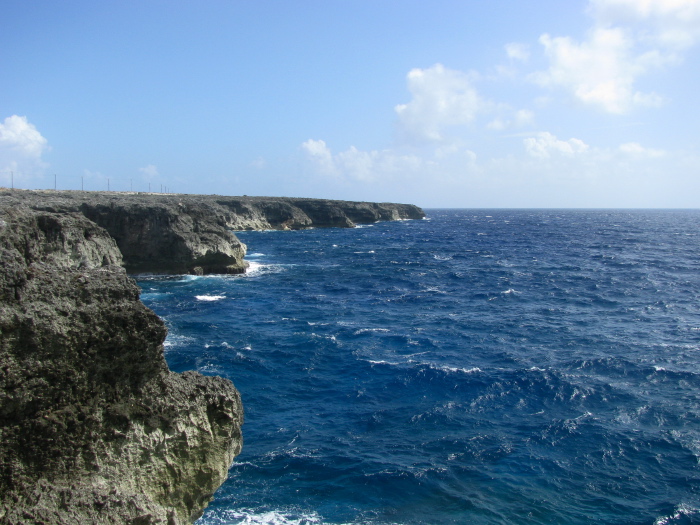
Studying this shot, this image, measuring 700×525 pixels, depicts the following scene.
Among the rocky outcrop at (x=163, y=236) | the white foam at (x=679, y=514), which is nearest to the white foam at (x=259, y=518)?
the white foam at (x=679, y=514)

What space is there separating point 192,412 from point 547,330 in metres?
32.3

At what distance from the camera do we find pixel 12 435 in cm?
883

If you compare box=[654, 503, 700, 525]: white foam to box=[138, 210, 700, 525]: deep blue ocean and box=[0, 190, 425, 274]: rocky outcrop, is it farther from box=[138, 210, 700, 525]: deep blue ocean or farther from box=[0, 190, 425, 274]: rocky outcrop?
box=[0, 190, 425, 274]: rocky outcrop

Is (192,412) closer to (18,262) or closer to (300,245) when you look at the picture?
(18,262)

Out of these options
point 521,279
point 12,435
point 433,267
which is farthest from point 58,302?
point 433,267

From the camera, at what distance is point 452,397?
25312 millimetres

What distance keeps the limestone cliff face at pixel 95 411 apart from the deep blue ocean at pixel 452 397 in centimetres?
555

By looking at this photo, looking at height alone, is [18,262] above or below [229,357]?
above

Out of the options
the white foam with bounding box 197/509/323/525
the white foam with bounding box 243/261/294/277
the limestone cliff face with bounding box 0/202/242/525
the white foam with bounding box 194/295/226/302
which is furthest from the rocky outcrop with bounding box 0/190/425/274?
the limestone cliff face with bounding box 0/202/242/525

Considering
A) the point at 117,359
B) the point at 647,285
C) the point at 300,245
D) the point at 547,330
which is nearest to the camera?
the point at 117,359

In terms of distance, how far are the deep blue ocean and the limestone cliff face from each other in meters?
5.55

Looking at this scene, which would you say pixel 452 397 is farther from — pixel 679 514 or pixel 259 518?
pixel 259 518

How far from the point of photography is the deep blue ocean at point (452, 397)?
1714 centimetres

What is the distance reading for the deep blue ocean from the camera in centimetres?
1714
